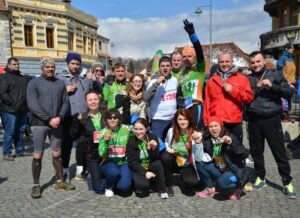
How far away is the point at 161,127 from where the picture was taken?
549 cm

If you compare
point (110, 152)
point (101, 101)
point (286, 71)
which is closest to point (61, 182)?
point (110, 152)

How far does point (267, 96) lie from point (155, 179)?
83.2 inches

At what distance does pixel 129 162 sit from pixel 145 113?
94 centimetres

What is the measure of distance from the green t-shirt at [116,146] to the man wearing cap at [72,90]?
2.69 feet

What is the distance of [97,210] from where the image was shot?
177 inches

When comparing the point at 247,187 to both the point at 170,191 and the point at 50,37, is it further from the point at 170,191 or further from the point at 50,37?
the point at 50,37

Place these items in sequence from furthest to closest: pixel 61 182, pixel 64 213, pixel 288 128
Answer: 1. pixel 288 128
2. pixel 61 182
3. pixel 64 213

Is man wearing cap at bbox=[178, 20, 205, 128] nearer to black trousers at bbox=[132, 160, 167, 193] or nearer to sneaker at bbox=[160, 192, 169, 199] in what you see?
black trousers at bbox=[132, 160, 167, 193]

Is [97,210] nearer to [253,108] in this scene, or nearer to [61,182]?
[61,182]

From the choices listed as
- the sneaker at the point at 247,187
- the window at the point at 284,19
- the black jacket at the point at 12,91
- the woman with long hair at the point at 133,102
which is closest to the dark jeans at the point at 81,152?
the woman with long hair at the point at 133,102

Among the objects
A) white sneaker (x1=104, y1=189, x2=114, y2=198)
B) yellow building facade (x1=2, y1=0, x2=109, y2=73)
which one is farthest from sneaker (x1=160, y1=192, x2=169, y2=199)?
yellow building facade (x1=2, y1=0, x2=109, y2=73)

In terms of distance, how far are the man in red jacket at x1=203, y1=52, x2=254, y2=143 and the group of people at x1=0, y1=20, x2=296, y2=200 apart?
0.05ft

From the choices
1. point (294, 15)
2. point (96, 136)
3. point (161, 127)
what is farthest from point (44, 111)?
point (294, 15)

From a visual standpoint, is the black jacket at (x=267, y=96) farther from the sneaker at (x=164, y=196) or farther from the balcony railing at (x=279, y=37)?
the balcony railing at (x=279, y=37)
